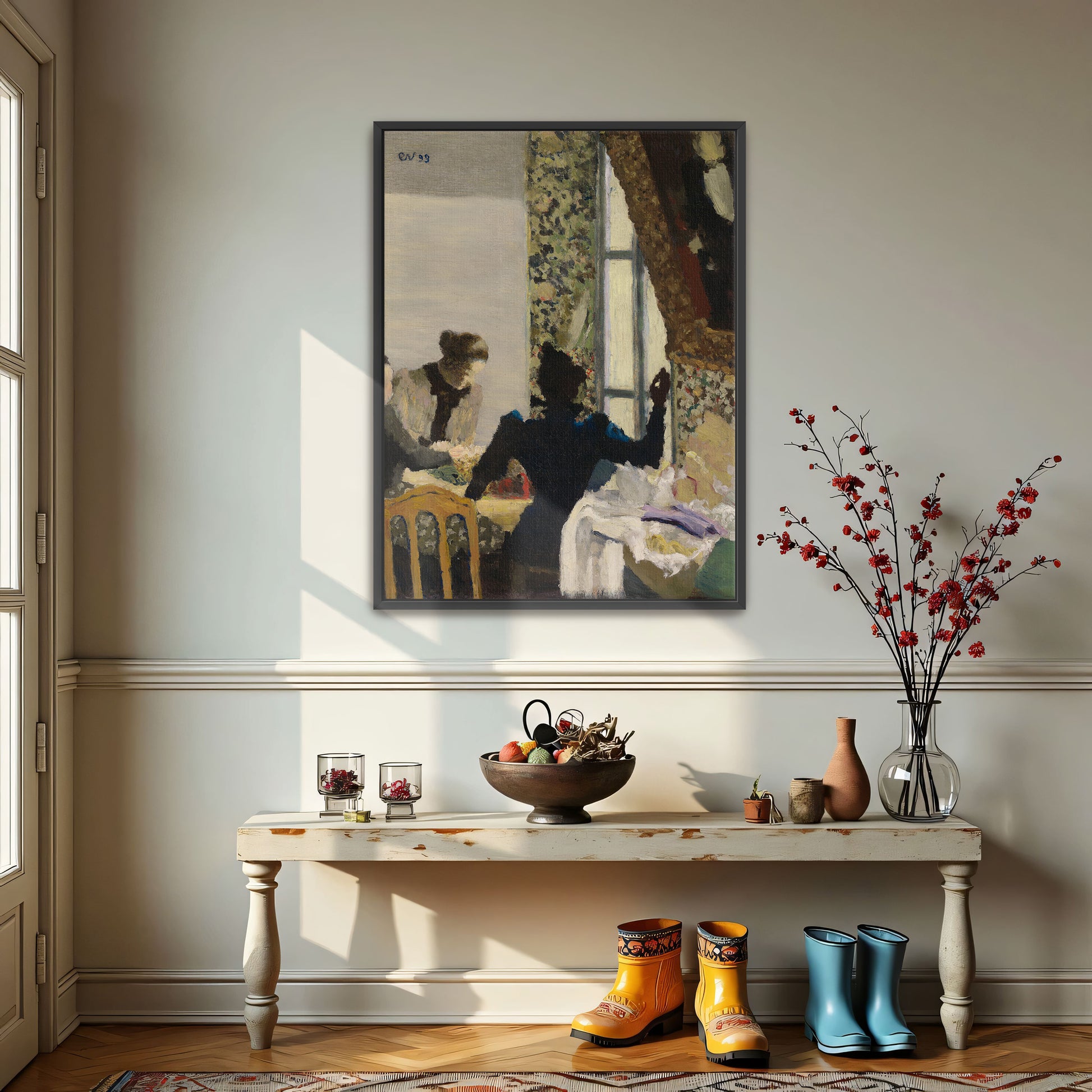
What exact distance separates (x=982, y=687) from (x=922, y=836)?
1.82 ft

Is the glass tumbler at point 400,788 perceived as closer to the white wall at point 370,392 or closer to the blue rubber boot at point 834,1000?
the white wall at point 370,392

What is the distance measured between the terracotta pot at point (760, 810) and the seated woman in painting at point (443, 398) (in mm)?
1285

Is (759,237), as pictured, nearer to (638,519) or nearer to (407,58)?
(638,519)

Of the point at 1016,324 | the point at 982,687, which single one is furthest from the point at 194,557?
the point at 1016,324

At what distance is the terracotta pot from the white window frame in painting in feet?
3.26

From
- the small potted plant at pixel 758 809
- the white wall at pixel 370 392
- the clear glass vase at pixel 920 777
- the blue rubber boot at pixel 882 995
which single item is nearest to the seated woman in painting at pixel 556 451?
the white wall at pixel 370 392

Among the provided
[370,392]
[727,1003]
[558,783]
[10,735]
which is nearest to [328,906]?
[558,783]

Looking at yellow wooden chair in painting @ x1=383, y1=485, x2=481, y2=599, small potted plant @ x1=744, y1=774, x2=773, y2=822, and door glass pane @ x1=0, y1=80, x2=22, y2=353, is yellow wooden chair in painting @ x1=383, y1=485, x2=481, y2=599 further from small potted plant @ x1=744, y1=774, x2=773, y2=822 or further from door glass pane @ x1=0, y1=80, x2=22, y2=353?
door glass pane @ x1=0, y1=80, x2=22, y2=353

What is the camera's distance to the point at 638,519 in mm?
2902

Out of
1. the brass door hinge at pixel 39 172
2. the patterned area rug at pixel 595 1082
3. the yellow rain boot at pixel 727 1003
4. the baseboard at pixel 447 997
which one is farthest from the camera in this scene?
the baseboard at pixel 447 997

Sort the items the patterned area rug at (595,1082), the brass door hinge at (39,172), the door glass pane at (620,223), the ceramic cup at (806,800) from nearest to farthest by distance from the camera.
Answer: the patterned area rug at (595,1082) < the ceramic cup at (806,800) < the brass door hinge at (39,172) < the door glass pane at (620,223)

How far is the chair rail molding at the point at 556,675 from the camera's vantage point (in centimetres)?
286

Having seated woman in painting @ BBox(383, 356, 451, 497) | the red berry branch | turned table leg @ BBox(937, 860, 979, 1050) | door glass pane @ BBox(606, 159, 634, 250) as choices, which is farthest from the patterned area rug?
door glass pane @ BBox(606, 159, 634, 250)

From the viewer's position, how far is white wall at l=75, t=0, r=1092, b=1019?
2871 mm
